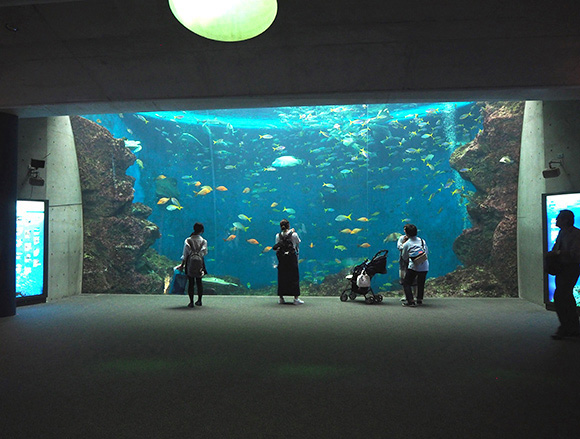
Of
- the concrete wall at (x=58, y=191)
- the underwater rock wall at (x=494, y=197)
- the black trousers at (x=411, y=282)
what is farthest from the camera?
the underwater rock wall at (x=494, y=197)

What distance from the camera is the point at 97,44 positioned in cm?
593

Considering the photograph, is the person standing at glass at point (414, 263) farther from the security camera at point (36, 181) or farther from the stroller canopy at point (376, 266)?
the security camera at point (36, 181)

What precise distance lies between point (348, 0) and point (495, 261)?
328 inches

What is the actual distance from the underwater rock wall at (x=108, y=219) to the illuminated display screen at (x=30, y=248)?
1.95m

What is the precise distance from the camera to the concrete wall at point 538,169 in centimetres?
724

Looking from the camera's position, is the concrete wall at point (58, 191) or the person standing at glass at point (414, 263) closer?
the person standing at glass at point (414, 263)

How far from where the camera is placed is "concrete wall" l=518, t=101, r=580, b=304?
724cm

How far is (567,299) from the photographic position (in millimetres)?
5176

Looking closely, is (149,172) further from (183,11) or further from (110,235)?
(183,11)

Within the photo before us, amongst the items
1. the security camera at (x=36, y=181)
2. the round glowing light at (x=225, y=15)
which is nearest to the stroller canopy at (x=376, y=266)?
the round glowing light at (x=225, y=15)

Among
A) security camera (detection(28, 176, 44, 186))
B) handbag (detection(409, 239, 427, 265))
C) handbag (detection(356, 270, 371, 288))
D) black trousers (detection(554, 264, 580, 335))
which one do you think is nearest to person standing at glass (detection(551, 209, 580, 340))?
black trousers (detection(554, 264, 580, 335))

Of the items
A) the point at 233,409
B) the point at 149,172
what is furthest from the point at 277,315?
the point at 149,172

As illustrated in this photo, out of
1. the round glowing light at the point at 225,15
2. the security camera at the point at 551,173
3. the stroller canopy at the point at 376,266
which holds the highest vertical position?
the round glowing light at the point at 225,15

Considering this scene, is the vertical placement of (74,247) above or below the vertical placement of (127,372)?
above
